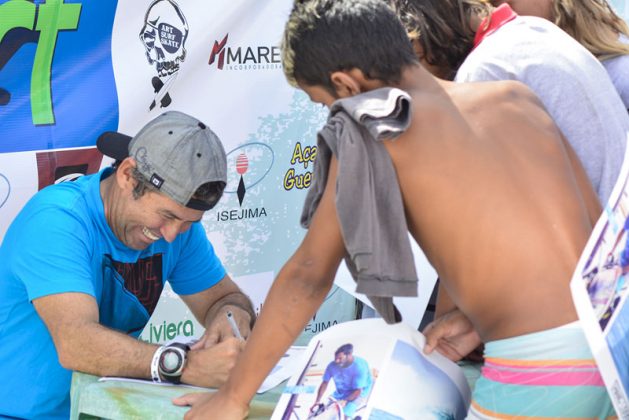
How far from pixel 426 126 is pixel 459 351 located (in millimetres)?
480

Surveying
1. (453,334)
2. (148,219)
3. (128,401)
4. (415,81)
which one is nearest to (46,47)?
(148,219)

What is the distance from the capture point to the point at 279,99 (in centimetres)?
302

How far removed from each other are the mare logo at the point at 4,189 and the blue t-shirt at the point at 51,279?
46 centimetres

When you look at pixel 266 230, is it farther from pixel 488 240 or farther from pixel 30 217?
pixel 488 240

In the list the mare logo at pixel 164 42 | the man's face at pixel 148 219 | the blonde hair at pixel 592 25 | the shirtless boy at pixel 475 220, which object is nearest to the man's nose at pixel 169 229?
the man's face at pixel 148 219

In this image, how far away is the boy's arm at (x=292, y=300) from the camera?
59.1 inches

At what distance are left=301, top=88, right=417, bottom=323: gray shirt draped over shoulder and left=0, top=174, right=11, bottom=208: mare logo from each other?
130 cm

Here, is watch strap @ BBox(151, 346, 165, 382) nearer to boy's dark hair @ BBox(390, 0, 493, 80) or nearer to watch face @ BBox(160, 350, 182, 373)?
watch face @ BBox(160, 350, 182, 373)

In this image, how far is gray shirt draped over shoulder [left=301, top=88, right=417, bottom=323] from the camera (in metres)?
1.40

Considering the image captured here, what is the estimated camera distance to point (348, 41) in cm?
153

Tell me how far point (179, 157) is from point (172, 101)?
2.77 feet

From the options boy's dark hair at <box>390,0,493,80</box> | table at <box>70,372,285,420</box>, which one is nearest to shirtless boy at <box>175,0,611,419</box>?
table at <box>70,372,285,420</box>

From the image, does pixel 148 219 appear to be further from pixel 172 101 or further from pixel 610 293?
pixel 610 293

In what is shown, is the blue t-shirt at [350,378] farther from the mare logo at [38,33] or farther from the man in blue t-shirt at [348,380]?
the mare logo at [38,33]
